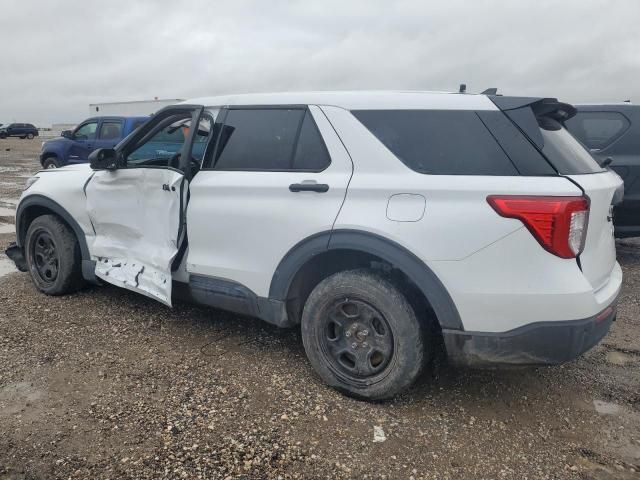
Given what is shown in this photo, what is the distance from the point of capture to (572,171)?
269 cm

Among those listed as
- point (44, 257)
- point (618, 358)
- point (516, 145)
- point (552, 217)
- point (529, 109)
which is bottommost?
point (618, 358)

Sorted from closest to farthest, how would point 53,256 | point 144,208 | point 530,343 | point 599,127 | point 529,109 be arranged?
1. point 530,343
2. point 529,109
3. point 144,208
4. point 53,256
5. point 599,127

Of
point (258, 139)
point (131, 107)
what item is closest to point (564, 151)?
point (258, 139)

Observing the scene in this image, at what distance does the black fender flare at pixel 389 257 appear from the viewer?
2.68 m

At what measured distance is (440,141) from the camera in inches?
110

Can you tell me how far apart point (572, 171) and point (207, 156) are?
2283mm

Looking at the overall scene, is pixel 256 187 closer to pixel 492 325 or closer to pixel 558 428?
pixel 492 325

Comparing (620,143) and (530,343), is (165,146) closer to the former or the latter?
(530,343)

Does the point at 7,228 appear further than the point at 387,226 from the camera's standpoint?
Yes

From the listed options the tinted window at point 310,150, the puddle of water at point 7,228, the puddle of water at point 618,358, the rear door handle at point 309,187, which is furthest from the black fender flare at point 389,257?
the puddle of water at point 7,228

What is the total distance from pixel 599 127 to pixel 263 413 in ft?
18.4

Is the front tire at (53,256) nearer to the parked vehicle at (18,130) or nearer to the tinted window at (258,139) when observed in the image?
the tinted window at (258,139)

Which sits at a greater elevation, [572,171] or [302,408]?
[572,171]

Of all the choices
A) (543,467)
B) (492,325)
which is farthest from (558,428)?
(492,325)
